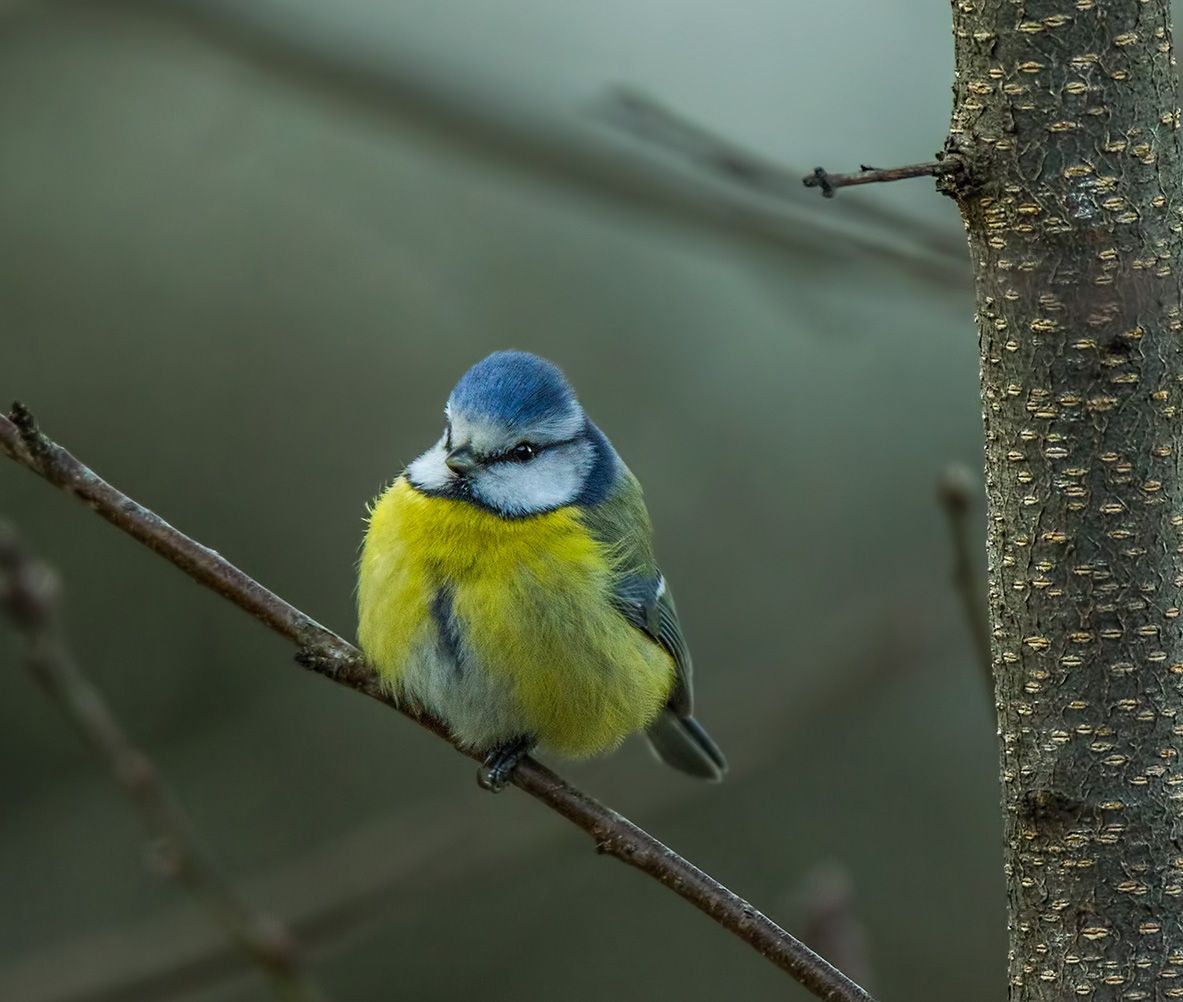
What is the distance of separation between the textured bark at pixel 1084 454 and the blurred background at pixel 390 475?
9.11 ft

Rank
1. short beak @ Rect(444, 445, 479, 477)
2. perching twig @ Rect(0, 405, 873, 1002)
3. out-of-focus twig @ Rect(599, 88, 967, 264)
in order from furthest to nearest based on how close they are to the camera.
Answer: short beak @ Rect(444, 445, 479, 477) → out-of-focus twig @ Rect(599, 88, 967, 264) → perching twig @ Rect(0, 405, 873, 1002)

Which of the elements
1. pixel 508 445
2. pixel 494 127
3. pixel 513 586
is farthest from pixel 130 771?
pixel 494 127

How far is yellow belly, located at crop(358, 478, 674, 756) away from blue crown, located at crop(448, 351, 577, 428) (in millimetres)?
237

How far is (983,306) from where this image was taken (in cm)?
182

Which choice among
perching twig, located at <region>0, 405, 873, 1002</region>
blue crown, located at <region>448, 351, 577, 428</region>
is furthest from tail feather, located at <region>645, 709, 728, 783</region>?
perching twig, located at <region>0, 405, 873, 1002</region>

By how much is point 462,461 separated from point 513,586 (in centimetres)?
33

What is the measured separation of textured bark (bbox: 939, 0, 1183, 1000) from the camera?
173 centimetres

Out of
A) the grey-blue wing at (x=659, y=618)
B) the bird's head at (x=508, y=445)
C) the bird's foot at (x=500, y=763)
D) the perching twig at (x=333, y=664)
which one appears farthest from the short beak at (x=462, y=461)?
the perching twig at (x=333, y=664)

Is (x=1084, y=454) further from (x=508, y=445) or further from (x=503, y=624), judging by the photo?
(x=508, y=445)

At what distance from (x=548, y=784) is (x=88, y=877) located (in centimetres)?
369

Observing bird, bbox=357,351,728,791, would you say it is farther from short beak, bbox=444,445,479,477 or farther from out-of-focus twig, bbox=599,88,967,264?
out-of-focus twig, bbox=599,88,967,264

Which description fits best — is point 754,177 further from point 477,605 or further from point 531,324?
point 531,324

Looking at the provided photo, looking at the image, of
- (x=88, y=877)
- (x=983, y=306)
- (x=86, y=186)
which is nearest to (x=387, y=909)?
(x=983, y=306)

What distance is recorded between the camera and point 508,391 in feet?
11.1
